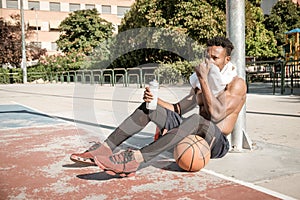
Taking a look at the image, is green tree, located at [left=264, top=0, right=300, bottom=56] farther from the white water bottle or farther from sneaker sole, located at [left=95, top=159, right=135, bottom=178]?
sneaker sole, located at [left=95, top=159, right=135, bottom=178]

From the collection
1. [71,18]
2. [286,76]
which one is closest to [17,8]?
[71,18]

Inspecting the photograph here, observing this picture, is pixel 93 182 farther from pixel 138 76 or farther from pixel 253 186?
pixel 138 76

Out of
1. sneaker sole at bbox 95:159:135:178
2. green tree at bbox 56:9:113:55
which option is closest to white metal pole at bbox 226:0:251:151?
sneaker sole at bbox 95:159:135:178

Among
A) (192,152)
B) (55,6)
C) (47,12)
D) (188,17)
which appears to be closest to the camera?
(192,152)

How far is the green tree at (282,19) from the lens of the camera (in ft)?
125

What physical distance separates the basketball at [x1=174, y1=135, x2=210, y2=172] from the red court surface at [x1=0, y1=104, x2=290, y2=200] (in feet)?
0.34

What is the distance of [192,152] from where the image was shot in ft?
12.3

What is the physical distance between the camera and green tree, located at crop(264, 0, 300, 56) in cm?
3825

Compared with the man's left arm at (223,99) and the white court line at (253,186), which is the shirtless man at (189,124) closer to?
the man's left arm at (223,99)

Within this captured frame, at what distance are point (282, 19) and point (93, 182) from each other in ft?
128

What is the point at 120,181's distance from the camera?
371 centimetres

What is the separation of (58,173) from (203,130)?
5.11 ft

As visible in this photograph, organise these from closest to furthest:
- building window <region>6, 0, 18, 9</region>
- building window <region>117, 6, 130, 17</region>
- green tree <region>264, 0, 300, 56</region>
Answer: green tree <region>264, 0, 300, 56</region> < building window <region>6, 0, 18, 9</region> < building window <region>117, 6, 130, 17</region>

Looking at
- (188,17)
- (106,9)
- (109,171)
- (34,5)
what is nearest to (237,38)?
(109,171)
